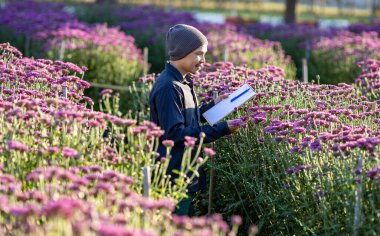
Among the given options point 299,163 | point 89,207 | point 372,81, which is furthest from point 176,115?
point 372,81

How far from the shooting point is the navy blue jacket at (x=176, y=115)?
5250mm

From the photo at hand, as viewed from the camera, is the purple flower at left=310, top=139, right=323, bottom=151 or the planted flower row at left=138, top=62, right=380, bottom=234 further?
the purple flower at left=310, top=139, right=323, bottom=151

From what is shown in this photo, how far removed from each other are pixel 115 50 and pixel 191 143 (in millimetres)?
8442

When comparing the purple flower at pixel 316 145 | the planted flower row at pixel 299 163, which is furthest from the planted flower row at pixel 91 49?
the purple flower at pixel 316 145

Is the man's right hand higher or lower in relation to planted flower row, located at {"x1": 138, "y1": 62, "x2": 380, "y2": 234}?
higher

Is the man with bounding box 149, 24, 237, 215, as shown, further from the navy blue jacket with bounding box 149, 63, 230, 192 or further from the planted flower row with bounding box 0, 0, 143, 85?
the planted flower row with bounding box 0, 0, 143, 85

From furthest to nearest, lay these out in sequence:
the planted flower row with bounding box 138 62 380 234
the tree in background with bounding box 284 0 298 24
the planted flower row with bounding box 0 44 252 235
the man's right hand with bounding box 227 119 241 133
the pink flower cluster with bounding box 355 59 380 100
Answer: the tree in background with bounding box 284 0 298 24
the pink flower cluster with bounding box 355 59 380 100
the man's right hand with bounding box 227 119 241 133
the planted flower row with bounding box 138 62 380 234
the planted flower row with bounding box 0 44 252 235

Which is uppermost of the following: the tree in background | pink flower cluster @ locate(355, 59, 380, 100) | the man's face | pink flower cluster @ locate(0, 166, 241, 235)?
the man's face

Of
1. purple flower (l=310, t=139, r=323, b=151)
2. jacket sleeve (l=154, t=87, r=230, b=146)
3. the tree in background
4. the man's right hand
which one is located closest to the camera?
purple flower (l=310, t=139, r=323, b=151)

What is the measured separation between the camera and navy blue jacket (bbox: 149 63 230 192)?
5250 millimetres

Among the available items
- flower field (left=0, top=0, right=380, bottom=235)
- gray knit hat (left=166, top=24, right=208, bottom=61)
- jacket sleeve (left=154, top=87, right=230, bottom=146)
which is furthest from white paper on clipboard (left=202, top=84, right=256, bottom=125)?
gray knit hat (left=166, top=24, right=208, bottom=61)

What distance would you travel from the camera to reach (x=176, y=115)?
5.27m

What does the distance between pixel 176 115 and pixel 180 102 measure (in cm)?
15

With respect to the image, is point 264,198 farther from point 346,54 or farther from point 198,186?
point 346,54
